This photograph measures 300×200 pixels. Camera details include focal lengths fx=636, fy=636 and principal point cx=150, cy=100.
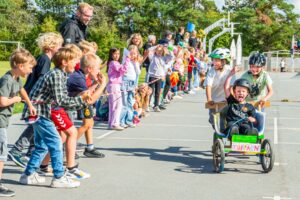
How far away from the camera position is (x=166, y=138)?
1117cm

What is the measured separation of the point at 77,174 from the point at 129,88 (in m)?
5.61

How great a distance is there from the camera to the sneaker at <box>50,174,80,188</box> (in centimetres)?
691

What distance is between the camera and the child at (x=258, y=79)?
8789 mm

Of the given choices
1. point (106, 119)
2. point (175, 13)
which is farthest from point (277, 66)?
point (106, 119)

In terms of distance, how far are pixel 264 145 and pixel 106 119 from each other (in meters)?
5.79

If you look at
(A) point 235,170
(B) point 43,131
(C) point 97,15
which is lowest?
(A) point 235,170

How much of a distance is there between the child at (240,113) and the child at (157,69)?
6879 mm

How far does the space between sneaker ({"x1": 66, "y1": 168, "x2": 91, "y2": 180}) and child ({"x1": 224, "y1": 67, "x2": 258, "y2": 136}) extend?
2009 mm

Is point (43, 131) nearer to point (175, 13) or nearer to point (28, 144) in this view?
point (28, 144)

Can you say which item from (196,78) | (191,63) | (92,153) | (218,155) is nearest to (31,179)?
(92,153)

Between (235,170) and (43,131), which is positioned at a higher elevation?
(43,131)

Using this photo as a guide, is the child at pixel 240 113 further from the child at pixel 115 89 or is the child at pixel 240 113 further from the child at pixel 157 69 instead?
the child at pixel 157 69

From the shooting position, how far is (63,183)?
22.7 feet

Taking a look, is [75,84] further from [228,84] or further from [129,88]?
[129,88]
